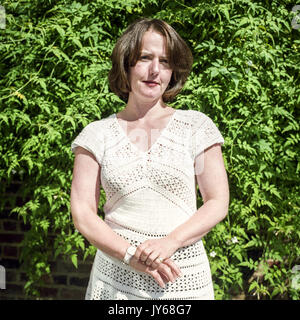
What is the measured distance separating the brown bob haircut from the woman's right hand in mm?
713

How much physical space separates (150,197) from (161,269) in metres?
0.28

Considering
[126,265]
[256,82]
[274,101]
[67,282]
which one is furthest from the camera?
[67,282]

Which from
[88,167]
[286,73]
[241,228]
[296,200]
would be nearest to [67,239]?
[241,228]

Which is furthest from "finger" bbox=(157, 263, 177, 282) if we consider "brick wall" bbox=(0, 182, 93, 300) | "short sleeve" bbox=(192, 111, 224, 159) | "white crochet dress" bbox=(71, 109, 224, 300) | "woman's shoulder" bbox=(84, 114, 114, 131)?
"brick wall" bbox=(0, 182, 93, 300)

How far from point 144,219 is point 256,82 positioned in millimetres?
1500

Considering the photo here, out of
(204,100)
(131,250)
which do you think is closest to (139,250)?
(131,250)

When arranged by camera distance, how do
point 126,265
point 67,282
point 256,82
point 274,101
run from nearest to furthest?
point 126,265 → point 256,82 → point 274,101 → point 67,282

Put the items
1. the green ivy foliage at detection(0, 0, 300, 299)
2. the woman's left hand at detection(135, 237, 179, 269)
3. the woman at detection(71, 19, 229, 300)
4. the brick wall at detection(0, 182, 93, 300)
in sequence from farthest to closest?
the brick wall at detection(0, 182, 93, 300), the green ivy foliage at detection(0, 0, 300, 299), the woman at detection(71, 19, 229, 300), the woman's left hand at detection(135, 237, 179, 269)

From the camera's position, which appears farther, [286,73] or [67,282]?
[67,282]

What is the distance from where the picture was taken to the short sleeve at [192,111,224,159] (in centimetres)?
157

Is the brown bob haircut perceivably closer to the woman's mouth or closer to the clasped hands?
the woman's mouth

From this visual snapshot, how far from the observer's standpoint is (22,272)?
10.7 ft

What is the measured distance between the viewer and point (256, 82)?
2.67 meters

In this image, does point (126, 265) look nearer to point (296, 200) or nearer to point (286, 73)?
point (296, 200)
